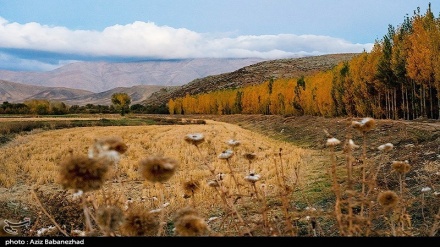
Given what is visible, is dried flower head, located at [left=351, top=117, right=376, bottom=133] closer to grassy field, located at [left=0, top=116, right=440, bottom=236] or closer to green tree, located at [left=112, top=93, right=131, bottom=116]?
grassy field, located at [left=0, top=116, right=440, bottom=236]

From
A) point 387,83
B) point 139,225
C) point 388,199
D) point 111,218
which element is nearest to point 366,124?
point 388,199

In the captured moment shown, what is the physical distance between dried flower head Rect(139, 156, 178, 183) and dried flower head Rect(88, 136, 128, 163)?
0.47ft

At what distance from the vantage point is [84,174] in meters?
1.80

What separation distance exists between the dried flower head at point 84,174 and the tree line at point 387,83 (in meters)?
30.3

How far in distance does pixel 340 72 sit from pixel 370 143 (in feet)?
75.8

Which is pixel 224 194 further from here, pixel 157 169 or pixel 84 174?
pixel 84 174

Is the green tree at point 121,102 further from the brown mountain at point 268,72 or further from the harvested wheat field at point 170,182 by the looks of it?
the harvested wheat field at point 170,182

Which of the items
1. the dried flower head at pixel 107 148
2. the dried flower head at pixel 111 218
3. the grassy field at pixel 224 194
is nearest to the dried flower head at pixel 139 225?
the grassy field at pixel 224 194

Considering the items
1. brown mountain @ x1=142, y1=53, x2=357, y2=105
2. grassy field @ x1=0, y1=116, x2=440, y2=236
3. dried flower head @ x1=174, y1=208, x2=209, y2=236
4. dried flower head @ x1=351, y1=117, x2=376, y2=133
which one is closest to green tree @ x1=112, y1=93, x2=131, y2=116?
brown mountain @ x1=142, y1=53, x2=357, y2=105

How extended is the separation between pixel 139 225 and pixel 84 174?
416mm

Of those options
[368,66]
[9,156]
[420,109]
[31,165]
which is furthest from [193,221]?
[368,66]

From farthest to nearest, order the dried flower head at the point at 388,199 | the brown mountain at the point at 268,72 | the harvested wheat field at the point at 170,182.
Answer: the brown mountain at the point at 268,72, the harvested wheat field at the point at 170,182, the dried flower head at the point at 388,199

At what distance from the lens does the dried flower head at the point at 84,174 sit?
5.86 feet
